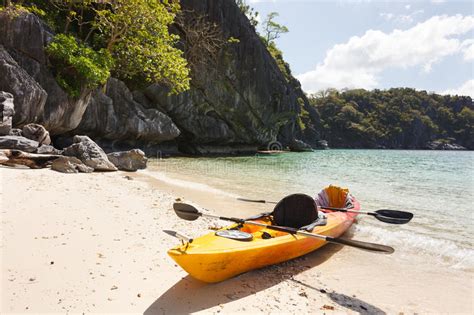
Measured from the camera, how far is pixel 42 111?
12.2m

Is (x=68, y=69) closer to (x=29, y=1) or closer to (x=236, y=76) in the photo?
(x=29, y=1)

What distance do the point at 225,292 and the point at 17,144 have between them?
905 centimetres

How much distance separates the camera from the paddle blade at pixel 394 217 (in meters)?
5.12

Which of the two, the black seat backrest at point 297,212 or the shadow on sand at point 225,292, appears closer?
the shadow on sand at point 225,292

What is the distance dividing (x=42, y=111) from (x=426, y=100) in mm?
108709

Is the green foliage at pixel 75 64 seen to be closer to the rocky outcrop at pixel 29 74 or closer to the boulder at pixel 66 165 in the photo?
the rocky outcrop at pixel 29 74

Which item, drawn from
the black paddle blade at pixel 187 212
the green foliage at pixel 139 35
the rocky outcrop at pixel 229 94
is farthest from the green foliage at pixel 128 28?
the black paddle blade at pixel 187 212

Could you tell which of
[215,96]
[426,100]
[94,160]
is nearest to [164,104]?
[215,96]

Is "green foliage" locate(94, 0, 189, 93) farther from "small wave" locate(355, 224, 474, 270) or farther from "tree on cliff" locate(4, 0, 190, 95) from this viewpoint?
"small wave" locate(355, 224, 474, 270)

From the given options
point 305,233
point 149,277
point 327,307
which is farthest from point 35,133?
point 327,307

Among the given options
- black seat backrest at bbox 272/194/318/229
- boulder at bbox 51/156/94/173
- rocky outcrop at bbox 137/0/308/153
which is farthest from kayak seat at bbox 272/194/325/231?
rocky outcrop at bbox 137/0/308/153

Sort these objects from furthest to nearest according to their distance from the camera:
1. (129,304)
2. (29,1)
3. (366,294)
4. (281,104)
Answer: (281,104)
(29,1)
(366,294)
(129,304)

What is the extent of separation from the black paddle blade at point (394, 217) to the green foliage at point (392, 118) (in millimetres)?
80144

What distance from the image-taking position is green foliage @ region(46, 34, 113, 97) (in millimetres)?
12570
